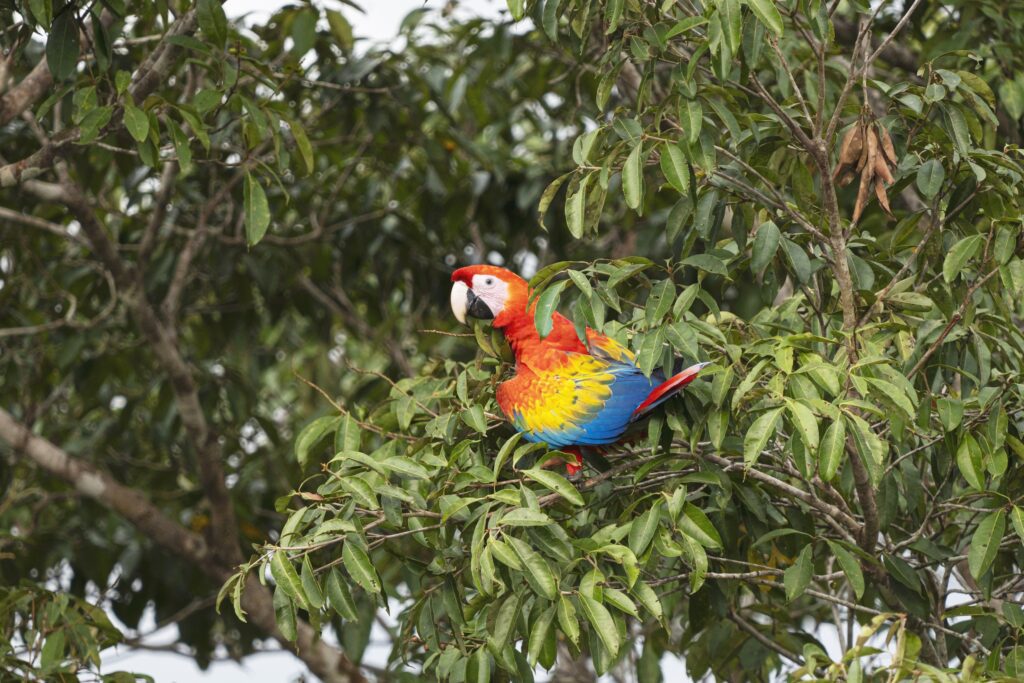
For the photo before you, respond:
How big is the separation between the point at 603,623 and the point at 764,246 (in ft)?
2.42

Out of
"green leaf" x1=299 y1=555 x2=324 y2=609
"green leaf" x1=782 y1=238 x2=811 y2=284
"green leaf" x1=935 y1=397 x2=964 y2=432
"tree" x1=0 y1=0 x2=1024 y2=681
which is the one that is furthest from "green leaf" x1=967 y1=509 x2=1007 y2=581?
"green leaf" x1=299 y1=555 x2=324 y2=609

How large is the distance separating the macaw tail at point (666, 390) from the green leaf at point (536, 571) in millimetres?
385

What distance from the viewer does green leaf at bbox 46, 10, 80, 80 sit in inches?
98.4

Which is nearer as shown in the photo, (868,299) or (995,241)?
(995,241)

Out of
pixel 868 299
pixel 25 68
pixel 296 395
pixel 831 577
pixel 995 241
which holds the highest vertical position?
pixel 995 241

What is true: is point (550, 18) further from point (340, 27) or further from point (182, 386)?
Result: point (182, 386)

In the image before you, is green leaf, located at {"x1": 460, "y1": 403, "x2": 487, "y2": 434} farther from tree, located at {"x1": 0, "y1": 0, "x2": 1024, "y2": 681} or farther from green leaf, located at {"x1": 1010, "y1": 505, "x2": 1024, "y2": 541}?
green leaf, located at {"x1": 1010, "y1": 505, "x2": 1024, "y2": 541}

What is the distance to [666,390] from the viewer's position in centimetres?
203

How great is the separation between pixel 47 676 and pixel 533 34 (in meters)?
2.44

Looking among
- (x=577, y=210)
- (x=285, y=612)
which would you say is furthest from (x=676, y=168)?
(x=285, y=612)

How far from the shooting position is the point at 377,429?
2.35 meters

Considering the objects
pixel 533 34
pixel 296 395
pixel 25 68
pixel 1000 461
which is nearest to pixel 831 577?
pixel 1000 461

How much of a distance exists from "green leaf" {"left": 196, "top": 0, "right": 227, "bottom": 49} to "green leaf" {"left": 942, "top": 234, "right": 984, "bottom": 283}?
1659 mm

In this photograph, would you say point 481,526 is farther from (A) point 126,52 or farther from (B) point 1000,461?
(A) point 126,52
